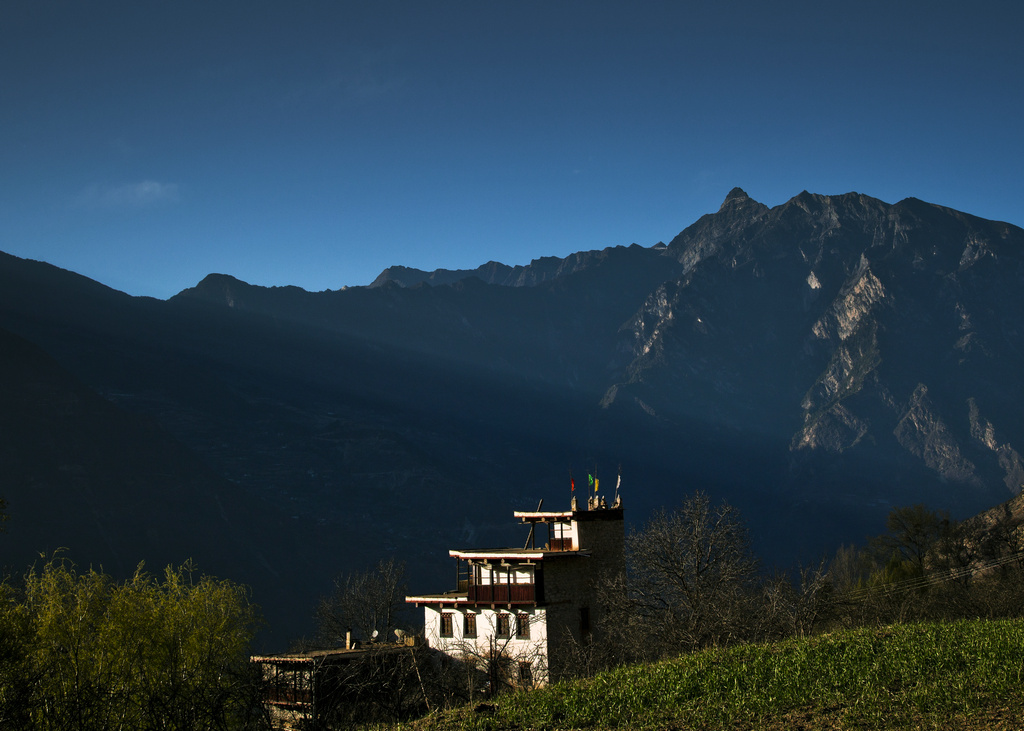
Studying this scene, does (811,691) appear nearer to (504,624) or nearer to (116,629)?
(116,629)

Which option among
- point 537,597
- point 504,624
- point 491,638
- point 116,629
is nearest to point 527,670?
point 491,638

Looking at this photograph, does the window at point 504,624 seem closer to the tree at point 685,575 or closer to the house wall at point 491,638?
the house wall at point 491,638

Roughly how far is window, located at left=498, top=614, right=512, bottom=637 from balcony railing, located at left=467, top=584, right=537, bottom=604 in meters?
1.15

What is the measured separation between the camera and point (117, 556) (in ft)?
560

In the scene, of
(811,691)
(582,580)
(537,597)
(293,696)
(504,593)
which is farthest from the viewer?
(582,580)

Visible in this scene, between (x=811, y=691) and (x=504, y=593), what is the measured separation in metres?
34.5

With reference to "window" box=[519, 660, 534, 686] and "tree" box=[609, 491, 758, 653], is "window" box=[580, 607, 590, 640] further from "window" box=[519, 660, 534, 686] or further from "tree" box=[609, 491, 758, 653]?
"window" box=[519, 660, 534, 686]

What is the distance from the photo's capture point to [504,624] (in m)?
51.4

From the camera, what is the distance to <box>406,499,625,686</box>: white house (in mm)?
49788

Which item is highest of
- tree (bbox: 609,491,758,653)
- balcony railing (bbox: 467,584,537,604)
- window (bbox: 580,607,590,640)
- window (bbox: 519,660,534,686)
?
tree (bbox: 609,491,758,653)

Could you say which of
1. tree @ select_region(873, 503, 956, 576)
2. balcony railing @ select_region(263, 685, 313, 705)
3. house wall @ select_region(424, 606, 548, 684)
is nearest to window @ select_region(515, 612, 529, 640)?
house wall @ select_region(424, 606, 548, 684)

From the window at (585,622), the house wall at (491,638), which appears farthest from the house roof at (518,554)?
the window at (585,622)

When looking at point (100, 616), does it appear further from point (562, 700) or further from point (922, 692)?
point (922, 692)

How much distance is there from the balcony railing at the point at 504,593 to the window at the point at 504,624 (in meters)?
1.15
